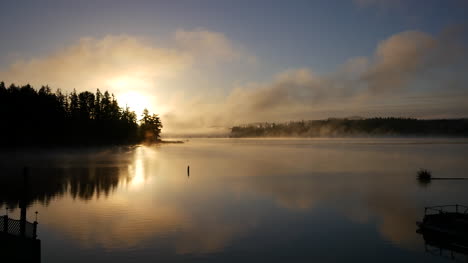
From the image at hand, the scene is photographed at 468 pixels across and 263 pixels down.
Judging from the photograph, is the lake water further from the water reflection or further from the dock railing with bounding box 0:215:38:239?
the dock railing with bounding box 0:215:38:239

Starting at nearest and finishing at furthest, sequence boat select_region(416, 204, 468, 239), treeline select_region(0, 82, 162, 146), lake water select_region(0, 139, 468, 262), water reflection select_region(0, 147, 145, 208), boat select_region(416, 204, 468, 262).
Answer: lake water select_region(0, 139, 468, 262) → boat select_region(416, 204, 468, 262) → boat select_region(416, 204, 468, 239) → water reflection select_region(0, 147, 145, 208) → treeline select_region(0, 82, 162, 146)

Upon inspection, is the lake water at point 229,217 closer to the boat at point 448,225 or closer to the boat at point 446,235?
the boat at point 446,235

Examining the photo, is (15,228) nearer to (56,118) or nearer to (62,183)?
(62,183)

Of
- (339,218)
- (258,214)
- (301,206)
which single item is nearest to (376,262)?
(339,218)

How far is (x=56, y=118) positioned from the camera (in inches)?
5664

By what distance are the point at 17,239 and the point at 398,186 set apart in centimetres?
6111

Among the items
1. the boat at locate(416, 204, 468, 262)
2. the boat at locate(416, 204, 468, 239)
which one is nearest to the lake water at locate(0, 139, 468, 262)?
the boat at locate(416, 204, 468, 262)

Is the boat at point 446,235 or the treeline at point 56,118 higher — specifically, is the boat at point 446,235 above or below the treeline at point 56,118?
below

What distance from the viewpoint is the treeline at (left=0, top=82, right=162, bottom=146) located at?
12694cm

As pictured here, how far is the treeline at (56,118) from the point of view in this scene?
4998 inches

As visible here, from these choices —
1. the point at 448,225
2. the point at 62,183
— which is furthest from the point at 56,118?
the point at 448,225

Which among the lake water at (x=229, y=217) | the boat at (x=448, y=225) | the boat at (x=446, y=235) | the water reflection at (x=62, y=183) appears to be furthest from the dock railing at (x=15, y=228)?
the boat at (x=448, y=225)

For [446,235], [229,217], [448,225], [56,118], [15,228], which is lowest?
[229,217]

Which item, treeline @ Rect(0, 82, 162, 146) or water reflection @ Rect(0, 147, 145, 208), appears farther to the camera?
treeline @ Rect(0, 82, 162, 146)
